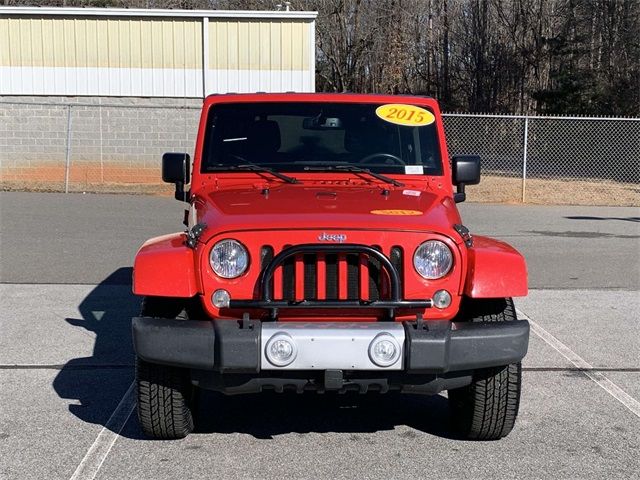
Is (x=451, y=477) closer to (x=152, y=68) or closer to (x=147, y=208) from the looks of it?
(x=147, y=208)

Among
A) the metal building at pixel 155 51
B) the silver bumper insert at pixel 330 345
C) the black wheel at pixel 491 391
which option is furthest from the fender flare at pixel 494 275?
the metal building at pixel 155 51

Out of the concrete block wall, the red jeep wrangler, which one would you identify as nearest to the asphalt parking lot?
the red jeep wrangler

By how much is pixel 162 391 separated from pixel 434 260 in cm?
155

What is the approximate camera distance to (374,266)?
170 inches

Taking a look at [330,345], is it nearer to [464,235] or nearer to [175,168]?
[464,235]

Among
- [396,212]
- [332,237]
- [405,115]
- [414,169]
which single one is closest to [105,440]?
[332,237]

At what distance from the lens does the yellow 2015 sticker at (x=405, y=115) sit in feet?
18.9

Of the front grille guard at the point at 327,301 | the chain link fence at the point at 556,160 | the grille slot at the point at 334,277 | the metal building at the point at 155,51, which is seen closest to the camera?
the front grille guard at the point at 327,301

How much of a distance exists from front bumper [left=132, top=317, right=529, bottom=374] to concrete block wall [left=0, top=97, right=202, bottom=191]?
56.3 feet

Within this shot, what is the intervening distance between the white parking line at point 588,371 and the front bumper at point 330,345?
5.62ft

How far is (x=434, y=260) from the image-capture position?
14.4 feet

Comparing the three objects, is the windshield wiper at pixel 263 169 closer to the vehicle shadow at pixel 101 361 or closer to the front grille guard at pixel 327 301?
the front grille guard at pixel 327 301

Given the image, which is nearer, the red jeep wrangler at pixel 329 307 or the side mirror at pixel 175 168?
the red jeep wrangler at pixel 329 307

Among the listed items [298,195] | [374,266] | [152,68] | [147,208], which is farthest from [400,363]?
[152,68]
